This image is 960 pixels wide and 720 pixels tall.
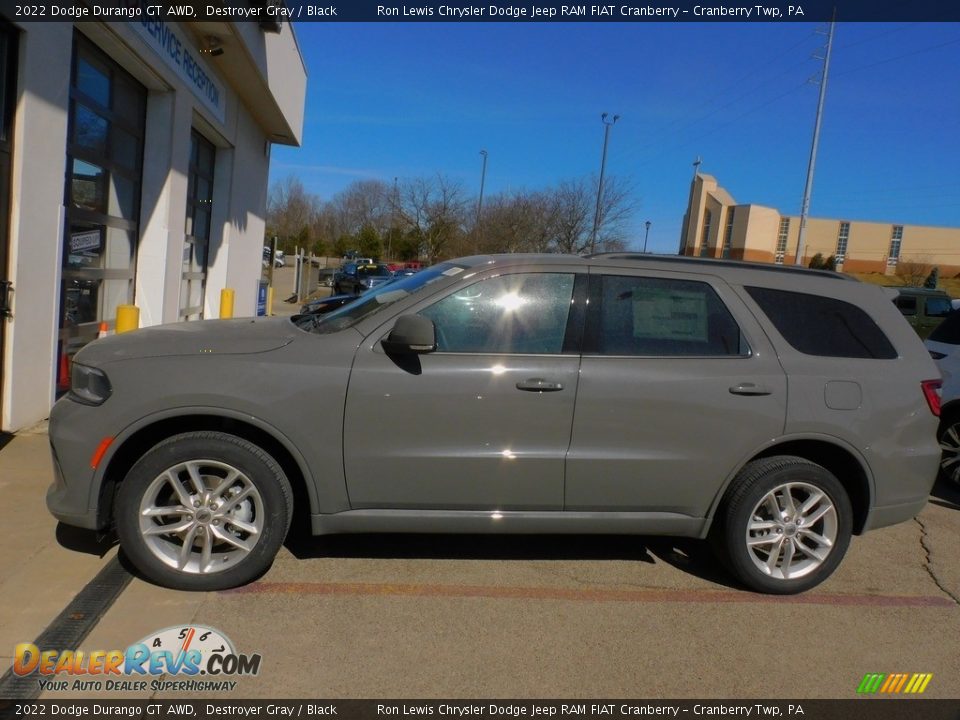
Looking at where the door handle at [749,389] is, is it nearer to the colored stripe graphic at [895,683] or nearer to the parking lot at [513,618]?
the parking lot at [513,618]

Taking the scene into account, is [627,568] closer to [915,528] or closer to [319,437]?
[319,437]

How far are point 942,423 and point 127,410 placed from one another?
6.76 metres

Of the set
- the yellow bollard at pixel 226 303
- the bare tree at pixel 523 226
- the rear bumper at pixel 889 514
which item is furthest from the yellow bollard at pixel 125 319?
the bare tree at pixel 523 226

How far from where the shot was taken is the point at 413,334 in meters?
3.59

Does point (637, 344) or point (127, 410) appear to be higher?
point (637, 344)

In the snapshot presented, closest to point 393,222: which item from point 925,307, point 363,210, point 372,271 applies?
point 363,210

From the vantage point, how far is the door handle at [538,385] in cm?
377

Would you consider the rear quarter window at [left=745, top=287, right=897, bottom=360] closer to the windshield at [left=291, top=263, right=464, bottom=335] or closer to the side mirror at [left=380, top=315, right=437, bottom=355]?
the windshield at [left=291, top=263, right=464, bottom=335]

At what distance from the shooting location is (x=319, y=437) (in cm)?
366

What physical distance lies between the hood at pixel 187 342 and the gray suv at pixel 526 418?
17 mm

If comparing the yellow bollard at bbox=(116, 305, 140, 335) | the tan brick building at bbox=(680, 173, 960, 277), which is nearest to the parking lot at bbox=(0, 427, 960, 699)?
the yellow bollard at bbox=(116, 305, 140, 335)

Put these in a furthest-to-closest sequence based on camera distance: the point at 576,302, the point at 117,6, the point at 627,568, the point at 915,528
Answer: the point at 117,6
the point at 915,528
the point at 627,568
the point at 576,302
